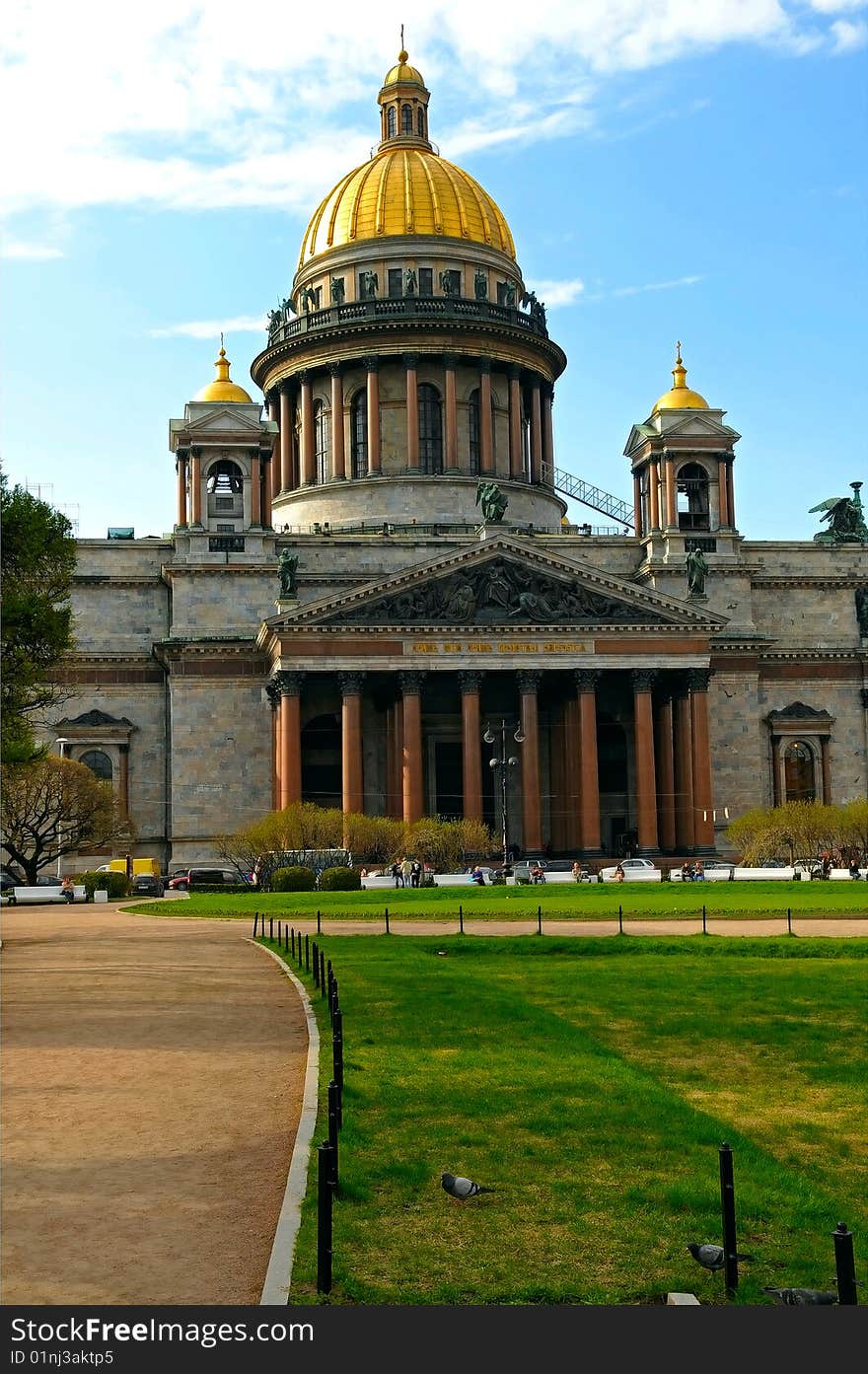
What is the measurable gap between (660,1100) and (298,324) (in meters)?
89.1

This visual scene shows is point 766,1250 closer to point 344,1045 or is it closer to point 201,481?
point 344,1045

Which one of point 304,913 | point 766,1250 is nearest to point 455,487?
point 304,913

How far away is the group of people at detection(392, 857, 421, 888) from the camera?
65.7 m

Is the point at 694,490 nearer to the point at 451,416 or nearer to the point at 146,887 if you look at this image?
the point at 451,416

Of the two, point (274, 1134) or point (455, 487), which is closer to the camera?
point (274, 1134)

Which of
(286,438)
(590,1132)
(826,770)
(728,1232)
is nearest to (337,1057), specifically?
(590,1132)

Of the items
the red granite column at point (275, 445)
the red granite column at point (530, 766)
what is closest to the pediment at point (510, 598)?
the red granite column at point (530, 766)

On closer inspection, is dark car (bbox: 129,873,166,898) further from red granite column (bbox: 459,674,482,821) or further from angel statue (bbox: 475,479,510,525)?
angel statue (bbox: 475,479,510,525)

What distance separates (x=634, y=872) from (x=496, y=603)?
51.4ft

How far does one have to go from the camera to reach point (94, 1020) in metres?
25.0

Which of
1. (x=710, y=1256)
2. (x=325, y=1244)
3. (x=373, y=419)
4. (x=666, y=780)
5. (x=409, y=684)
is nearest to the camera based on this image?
(x=325, y=1244)

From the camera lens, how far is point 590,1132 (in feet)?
53.3

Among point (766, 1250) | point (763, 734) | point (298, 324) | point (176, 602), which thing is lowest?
point (766, 1250)

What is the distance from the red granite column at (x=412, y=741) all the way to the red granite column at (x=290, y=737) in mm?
5167
